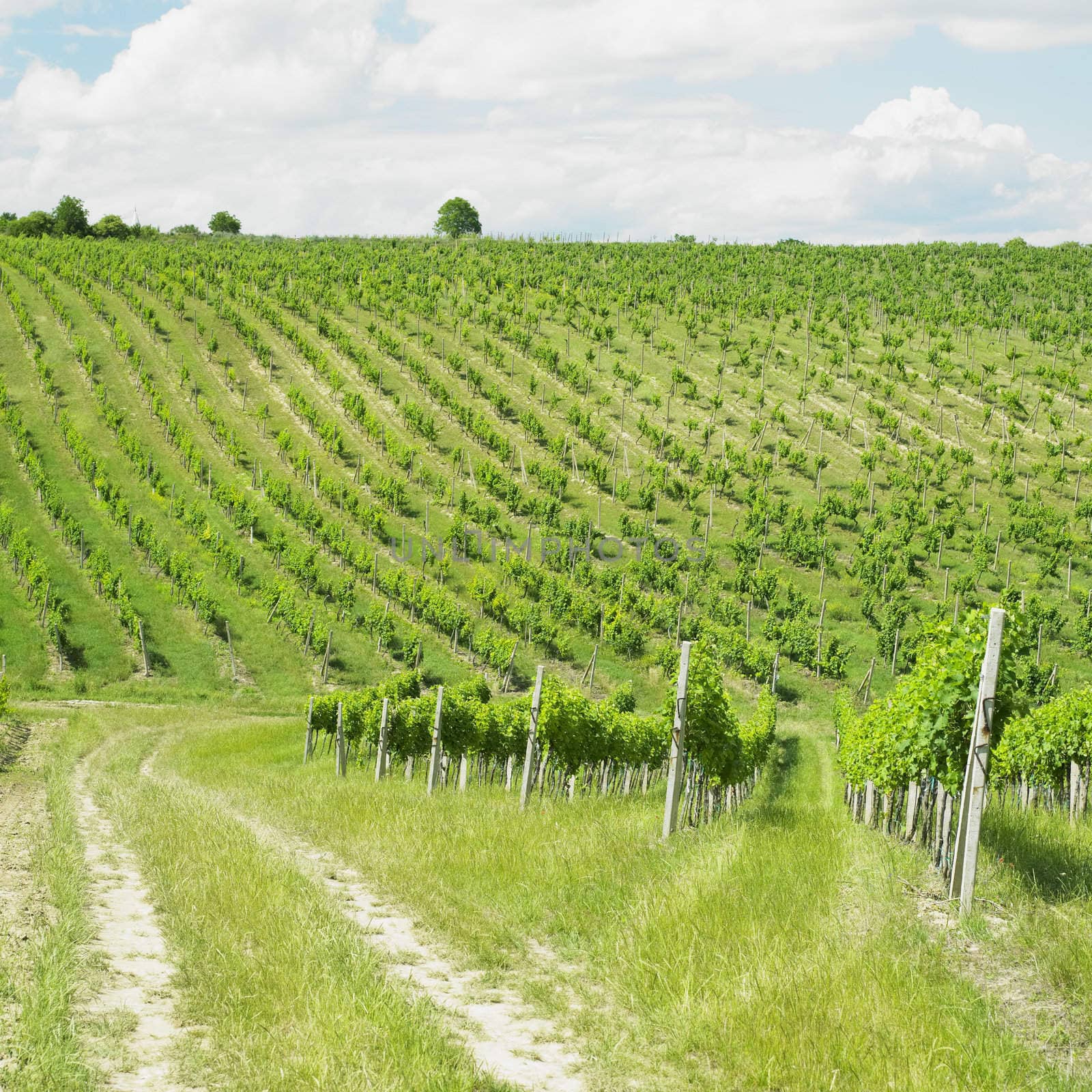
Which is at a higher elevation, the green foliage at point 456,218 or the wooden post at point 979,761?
the green foliage at point 456,218

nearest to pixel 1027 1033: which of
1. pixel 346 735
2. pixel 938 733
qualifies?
pixel 938 733

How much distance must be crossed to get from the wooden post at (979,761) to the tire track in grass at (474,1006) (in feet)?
10.9

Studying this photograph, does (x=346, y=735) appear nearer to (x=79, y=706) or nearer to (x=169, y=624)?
(x=79, y=706)

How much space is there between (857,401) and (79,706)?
A: 61.0 metres

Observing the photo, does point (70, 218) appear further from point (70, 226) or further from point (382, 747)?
point (382, 747)

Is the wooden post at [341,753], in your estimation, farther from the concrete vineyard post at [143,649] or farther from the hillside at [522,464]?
the concrete vineyard post at [143,649]

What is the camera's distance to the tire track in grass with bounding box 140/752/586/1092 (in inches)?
215

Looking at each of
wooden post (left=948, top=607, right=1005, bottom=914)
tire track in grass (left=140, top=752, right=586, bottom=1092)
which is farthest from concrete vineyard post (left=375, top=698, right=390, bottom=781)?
wooden post (left=948, top=607, right=1005, bottom=914)

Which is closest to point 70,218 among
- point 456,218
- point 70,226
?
point 70,226

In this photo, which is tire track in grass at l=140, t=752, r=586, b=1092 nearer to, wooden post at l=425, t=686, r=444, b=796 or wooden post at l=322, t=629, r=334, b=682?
wooden post at l=425, t=686, r=444, b=796

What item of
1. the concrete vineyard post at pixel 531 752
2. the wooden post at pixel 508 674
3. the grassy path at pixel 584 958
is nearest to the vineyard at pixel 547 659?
the grassy path at pixel 584 958

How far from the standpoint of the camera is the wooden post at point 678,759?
10.6 metres

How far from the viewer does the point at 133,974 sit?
6.92 m

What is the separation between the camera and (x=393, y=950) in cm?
754
